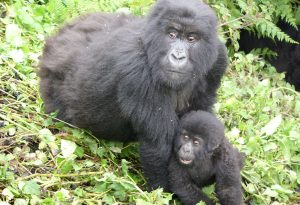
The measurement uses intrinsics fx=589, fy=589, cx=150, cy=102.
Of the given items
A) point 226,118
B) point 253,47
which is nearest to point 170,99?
point 226,118

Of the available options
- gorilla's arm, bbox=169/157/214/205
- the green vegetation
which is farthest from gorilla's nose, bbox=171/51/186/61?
the green vegetation

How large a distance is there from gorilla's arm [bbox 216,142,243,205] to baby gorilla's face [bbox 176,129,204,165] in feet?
0.61

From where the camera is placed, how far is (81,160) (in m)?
4.16

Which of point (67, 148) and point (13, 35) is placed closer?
point (67, 148)

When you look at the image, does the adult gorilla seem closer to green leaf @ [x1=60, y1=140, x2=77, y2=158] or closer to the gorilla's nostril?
the gorilla's nostril

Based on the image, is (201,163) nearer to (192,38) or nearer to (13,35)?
(192,38)

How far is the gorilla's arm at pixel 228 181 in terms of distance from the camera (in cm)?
394

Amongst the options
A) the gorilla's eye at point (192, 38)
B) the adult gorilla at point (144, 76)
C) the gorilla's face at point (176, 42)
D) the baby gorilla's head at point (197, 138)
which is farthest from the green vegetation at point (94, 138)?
the gorilla's eye at point (192, 38)

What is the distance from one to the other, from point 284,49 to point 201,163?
13.0 feet

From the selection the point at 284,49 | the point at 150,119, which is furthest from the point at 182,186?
the point at 284,49

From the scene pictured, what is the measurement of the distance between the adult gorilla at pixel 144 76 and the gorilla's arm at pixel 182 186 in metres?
0.07

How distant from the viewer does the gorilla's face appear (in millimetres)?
3717

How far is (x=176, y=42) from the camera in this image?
3756 mm

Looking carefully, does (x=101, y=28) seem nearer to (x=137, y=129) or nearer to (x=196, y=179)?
(x=137, y=129)
